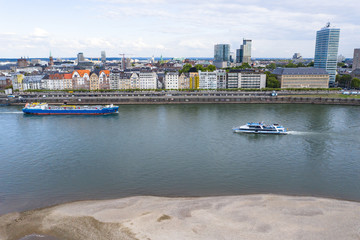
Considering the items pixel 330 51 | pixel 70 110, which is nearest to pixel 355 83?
pixel 330 51

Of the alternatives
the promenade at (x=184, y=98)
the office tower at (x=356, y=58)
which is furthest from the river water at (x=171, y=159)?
the office tower at (x=356, y=58)

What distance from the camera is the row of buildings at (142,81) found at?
84.3 meters

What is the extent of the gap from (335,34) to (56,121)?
89356 millimetres

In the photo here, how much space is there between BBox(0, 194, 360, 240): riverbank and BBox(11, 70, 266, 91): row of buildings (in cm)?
6609

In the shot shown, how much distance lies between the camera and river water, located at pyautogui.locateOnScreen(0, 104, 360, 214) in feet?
74.0

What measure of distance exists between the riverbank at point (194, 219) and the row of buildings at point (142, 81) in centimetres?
6609

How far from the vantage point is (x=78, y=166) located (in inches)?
1080

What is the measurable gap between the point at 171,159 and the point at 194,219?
431 inches

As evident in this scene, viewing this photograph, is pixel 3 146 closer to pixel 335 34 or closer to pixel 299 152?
pixel 299 152

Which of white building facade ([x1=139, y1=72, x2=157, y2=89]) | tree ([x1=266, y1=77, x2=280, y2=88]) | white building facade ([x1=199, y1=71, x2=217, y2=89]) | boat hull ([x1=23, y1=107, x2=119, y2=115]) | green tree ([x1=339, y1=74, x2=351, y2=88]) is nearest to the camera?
boat hull ([x1=23, y1=107, x2=119, y2=115])

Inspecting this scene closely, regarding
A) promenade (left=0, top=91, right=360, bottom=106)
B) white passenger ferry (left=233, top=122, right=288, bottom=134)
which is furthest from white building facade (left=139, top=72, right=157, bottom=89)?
white passenger ferry (left=233, top=122, right=288, bottom=134)

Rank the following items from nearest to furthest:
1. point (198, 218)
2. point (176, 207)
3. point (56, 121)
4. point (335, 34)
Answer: point (198, 218), point (176, 207), point (56, 121), point (335, 34)

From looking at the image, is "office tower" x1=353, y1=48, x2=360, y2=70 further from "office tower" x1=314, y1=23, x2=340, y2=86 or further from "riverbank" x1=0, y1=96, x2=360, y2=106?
"riverbank" x1=0, y1=96, x2=360, y2=106

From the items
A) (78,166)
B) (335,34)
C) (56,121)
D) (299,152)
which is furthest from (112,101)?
(335,34)
